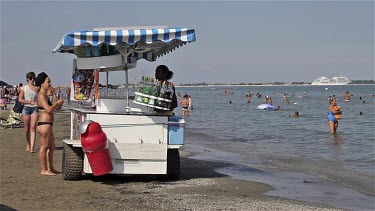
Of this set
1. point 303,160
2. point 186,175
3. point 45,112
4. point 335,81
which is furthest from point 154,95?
point 335,81

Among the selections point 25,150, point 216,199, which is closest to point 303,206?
point 216,199

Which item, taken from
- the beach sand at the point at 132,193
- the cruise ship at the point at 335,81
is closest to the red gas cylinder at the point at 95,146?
the beach sand at the point at 132,193

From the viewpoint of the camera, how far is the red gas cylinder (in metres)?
6.99

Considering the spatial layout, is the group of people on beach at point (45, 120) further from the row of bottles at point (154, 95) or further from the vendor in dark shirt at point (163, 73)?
the vendor in dark shirt at point (163, 73)

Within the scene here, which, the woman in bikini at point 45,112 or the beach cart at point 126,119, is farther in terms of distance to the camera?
the woman in bikini at point 45,112

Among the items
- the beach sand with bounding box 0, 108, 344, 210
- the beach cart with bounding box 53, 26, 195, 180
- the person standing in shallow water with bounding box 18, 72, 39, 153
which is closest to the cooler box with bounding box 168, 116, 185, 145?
the beach cart with bounding box 53, 26, 195, 180

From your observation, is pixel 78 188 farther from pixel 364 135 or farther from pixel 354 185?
pixel 364 135

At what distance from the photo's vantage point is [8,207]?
5.78 meters

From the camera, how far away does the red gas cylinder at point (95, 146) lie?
699cm

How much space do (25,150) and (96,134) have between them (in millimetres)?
4582

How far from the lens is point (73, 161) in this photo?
292 inches

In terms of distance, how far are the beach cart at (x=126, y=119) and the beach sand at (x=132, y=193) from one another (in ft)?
0.90

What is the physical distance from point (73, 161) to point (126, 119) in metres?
0.99

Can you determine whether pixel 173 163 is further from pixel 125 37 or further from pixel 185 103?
pixel 185 103
